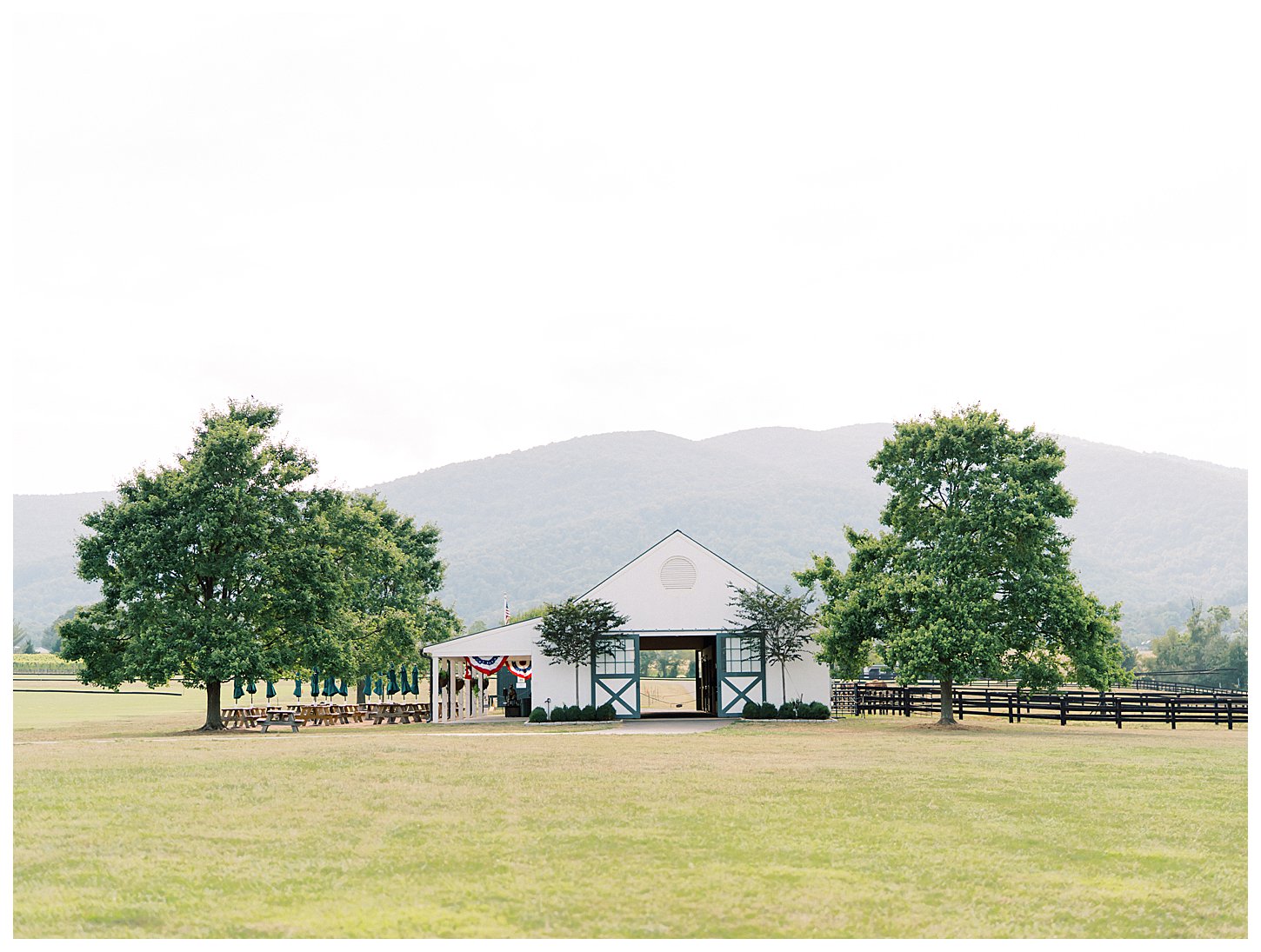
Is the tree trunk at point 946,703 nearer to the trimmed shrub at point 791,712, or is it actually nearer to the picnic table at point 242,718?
Answer: the trimmed shrub at point 791,712

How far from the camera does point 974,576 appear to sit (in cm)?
3234

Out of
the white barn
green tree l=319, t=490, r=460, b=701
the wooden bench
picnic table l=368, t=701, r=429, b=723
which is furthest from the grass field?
picnic table l=368, t=701, r=429, b=723

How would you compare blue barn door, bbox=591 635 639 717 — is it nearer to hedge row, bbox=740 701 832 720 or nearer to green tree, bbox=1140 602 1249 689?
hedge row, bbox=740 701 832 720

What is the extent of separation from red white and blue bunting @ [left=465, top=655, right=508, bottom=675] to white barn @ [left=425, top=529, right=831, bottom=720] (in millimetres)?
606

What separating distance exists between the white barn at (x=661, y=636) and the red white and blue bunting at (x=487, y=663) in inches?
23.9

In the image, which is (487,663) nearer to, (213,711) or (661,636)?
(661,636)

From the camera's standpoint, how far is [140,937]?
8.49m

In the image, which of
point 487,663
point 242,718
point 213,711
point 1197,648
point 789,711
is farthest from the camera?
point 1197,648

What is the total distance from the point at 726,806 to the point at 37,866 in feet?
25.2

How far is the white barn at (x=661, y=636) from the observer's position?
1462 inches

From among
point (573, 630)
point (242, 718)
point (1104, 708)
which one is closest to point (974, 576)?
point (1104, 708)

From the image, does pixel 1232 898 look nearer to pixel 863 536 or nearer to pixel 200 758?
pixel 200 758

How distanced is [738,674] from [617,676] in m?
3.89

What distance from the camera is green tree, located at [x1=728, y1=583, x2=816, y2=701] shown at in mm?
36500
